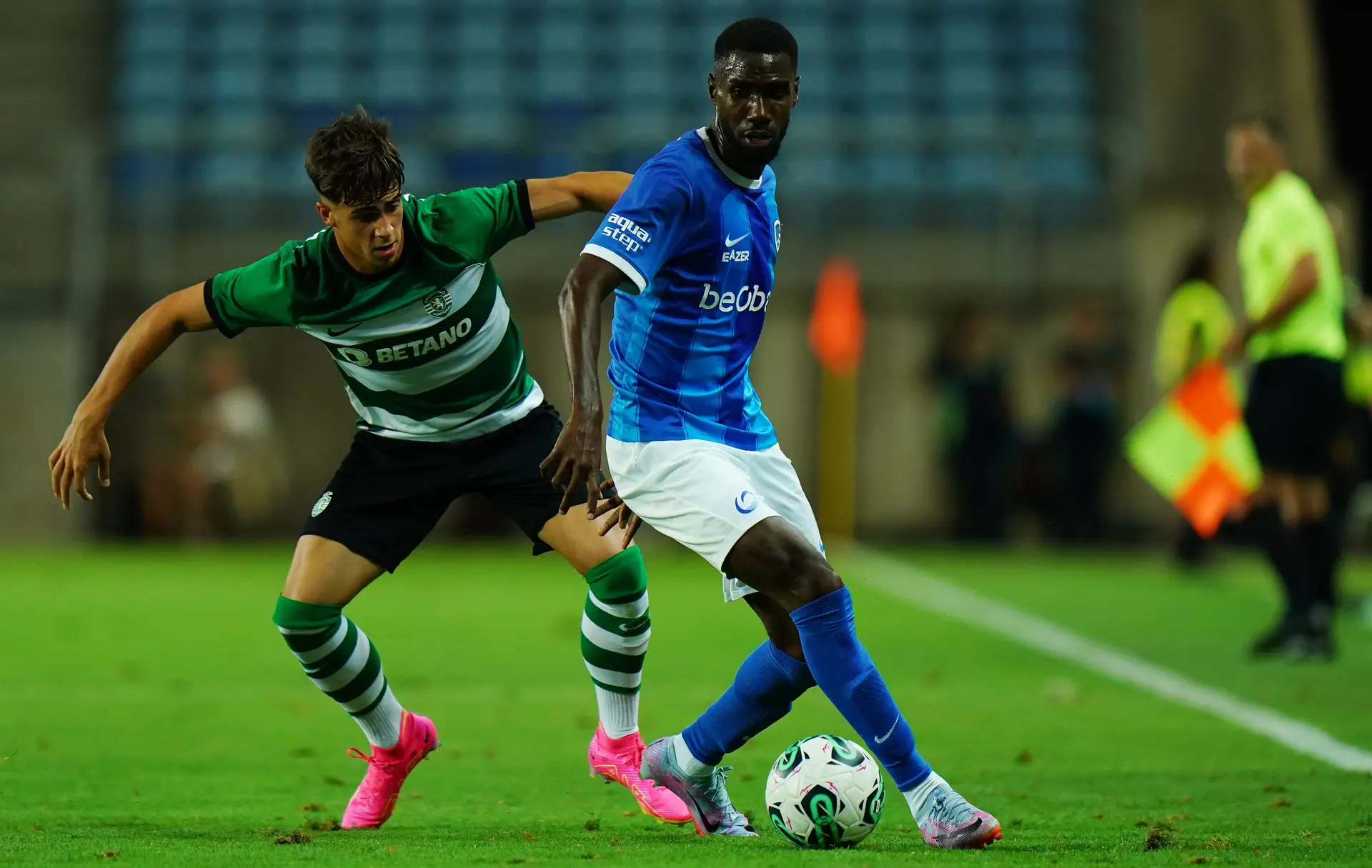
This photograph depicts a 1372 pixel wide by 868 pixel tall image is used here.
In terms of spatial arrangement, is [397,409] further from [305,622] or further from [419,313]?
[305,622]

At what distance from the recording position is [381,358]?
503 centimetres

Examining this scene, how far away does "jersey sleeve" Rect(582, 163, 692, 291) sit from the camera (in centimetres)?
435

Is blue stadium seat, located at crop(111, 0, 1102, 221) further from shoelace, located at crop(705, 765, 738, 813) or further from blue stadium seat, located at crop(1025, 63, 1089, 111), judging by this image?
shoelace, located at crop(705, 765, 738, 813)

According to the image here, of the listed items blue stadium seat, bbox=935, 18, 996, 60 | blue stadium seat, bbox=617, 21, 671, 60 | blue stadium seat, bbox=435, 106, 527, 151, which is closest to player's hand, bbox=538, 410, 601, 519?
blue stadium seat, bbox=435, 106, 527, 151

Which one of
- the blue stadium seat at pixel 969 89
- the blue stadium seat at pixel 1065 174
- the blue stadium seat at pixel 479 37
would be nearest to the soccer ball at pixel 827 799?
the blue stadium seat at pixel 1065 174

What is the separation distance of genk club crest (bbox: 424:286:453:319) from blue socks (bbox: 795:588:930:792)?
4.48 ft

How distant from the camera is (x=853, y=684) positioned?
429 cm

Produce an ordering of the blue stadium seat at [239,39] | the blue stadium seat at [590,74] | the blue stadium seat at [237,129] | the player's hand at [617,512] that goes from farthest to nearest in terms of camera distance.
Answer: the blue stadium seat at [239,39] < the blue stadium seat at [590,74] < the blue stadium seat at [237,129] < the player's hand at [617,512]

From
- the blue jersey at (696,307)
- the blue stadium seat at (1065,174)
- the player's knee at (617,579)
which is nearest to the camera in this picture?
the blue jersey at (696,307)

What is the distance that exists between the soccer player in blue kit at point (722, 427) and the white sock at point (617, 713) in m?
0.36

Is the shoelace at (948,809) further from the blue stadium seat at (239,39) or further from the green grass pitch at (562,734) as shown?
the blue stadium seat at (239,39)

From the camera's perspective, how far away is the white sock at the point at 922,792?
4.25 meters

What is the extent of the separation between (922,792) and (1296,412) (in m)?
4.88

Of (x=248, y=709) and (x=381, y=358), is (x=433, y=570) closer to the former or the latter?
(x=248, y=709)
